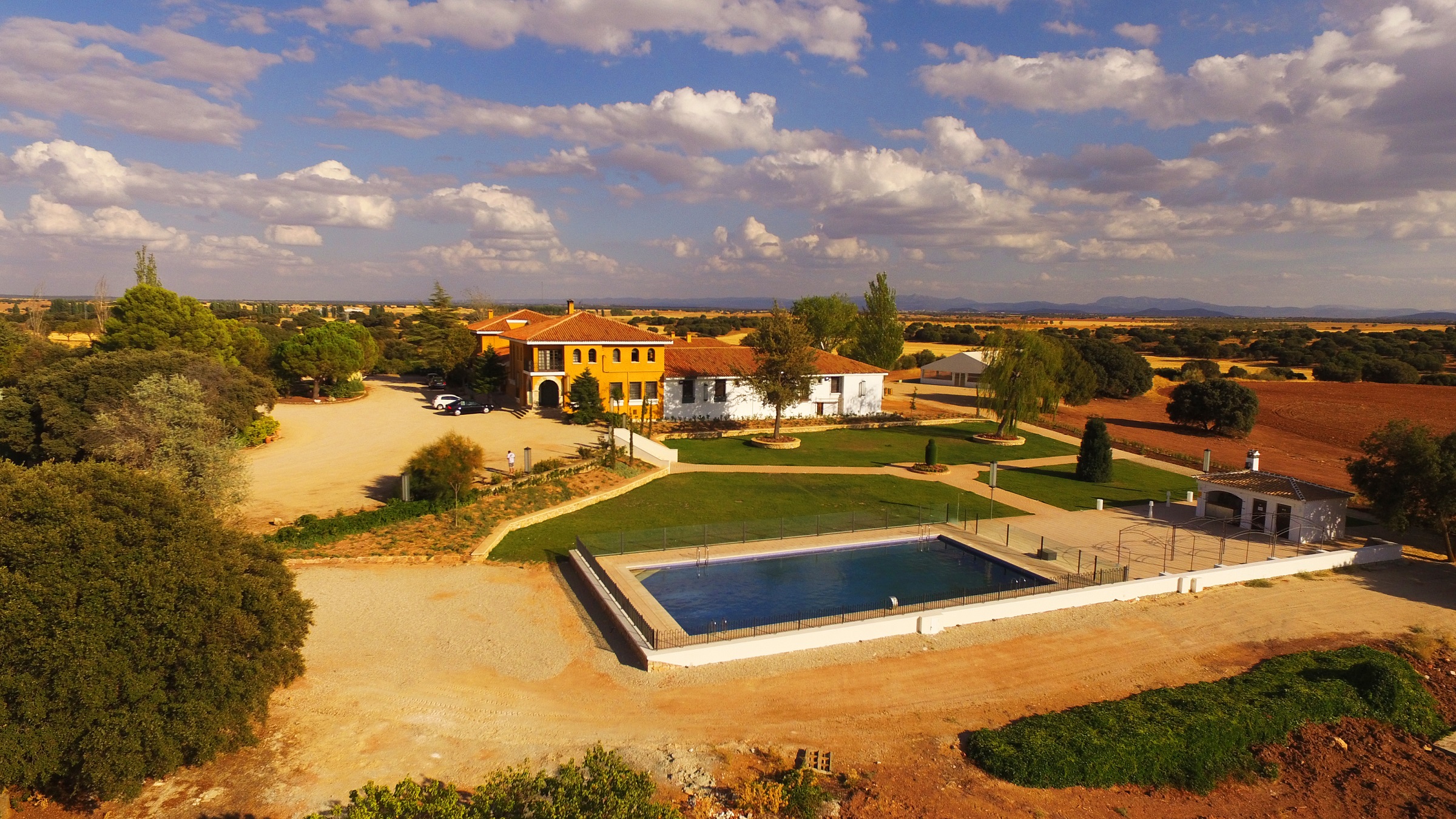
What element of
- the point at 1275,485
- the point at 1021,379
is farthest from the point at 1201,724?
the point at 1021,379

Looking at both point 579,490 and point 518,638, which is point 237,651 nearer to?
point 518,638

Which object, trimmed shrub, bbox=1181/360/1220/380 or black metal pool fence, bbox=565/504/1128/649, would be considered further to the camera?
trimmed shrub, bbox=1181/360/1220/380

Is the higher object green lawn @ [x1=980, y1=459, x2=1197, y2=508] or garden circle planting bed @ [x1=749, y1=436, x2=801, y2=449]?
garden circle planting bed @ [x1=749, y1=436, x2=801, y2=449]

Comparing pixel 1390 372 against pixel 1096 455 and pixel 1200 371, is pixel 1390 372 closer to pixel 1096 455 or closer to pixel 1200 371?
pixel 1200 371

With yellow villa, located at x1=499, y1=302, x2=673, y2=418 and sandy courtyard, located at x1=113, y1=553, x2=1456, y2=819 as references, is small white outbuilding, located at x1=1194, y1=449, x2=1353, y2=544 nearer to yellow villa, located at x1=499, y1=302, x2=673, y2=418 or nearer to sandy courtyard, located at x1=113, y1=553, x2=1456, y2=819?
sandy courtyard, located at x1=113, y1=553, x2=1456, y2=819

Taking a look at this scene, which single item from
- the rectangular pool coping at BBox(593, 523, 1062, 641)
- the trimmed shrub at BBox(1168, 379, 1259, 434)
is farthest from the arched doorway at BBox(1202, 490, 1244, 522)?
the trimmed shrub at BBox(1168, 379, 1259, 434)

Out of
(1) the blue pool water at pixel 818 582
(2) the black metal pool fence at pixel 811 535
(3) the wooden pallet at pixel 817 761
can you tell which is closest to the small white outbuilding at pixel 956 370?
(2) the black metal pool fence at pixel 811 535
